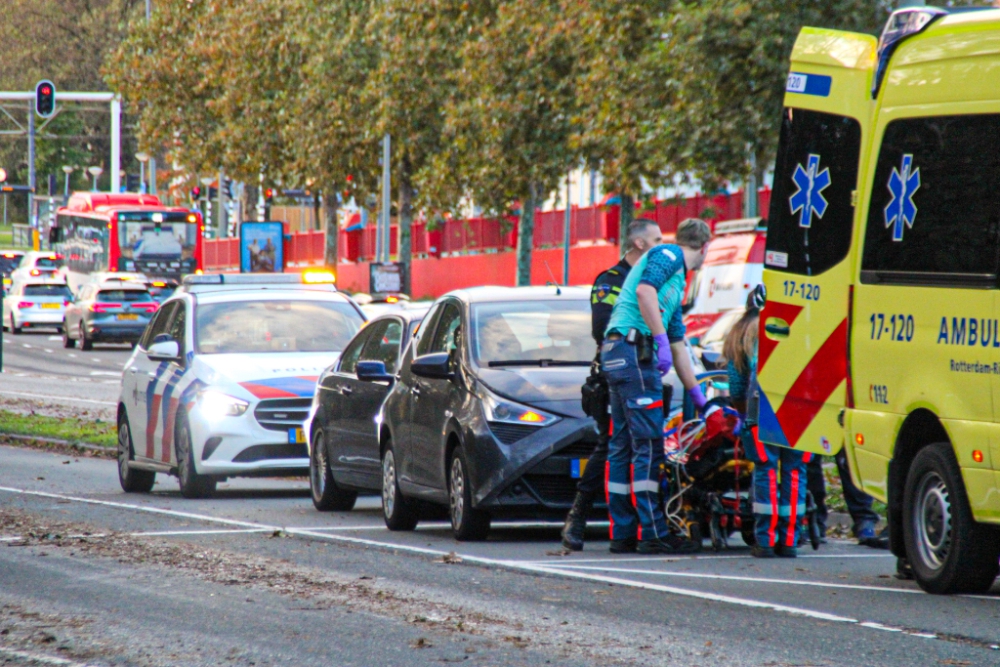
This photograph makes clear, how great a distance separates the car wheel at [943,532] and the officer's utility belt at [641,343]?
79.0 inches

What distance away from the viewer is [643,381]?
34.9 feet

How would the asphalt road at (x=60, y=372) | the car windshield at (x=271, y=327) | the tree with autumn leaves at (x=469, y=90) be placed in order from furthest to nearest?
1. the asphalt road at (x=60, y=372)
2. the tree with autumn leaves at (x=469, y=90)
3. the car windshield at (x=271, y=327)

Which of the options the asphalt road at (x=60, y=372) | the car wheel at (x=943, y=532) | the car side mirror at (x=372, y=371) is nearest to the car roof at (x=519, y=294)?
the car side mirror at (x=372, y=371)

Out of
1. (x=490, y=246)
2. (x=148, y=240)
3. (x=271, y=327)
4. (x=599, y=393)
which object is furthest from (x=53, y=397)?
(x=148, y=240)

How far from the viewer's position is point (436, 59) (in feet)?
145

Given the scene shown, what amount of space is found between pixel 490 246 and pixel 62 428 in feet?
121

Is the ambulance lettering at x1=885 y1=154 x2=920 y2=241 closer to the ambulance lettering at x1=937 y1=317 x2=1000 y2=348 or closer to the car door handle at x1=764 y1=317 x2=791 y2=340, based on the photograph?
the ambulance lettering at x1=937 y1=317 x2=1000 y2=348

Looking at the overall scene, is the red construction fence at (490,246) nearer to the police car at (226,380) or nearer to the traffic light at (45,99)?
the traffic light at (45,99)

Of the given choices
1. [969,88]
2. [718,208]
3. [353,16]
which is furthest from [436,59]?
[969,88]

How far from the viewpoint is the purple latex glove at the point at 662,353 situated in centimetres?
1065

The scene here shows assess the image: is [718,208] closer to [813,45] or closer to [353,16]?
[353,16]

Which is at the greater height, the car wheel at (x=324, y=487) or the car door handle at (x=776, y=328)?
the car door handle at (x=776, y=328)

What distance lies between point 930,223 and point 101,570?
448 cm

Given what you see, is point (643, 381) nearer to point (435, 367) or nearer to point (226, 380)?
point (435, 367)
